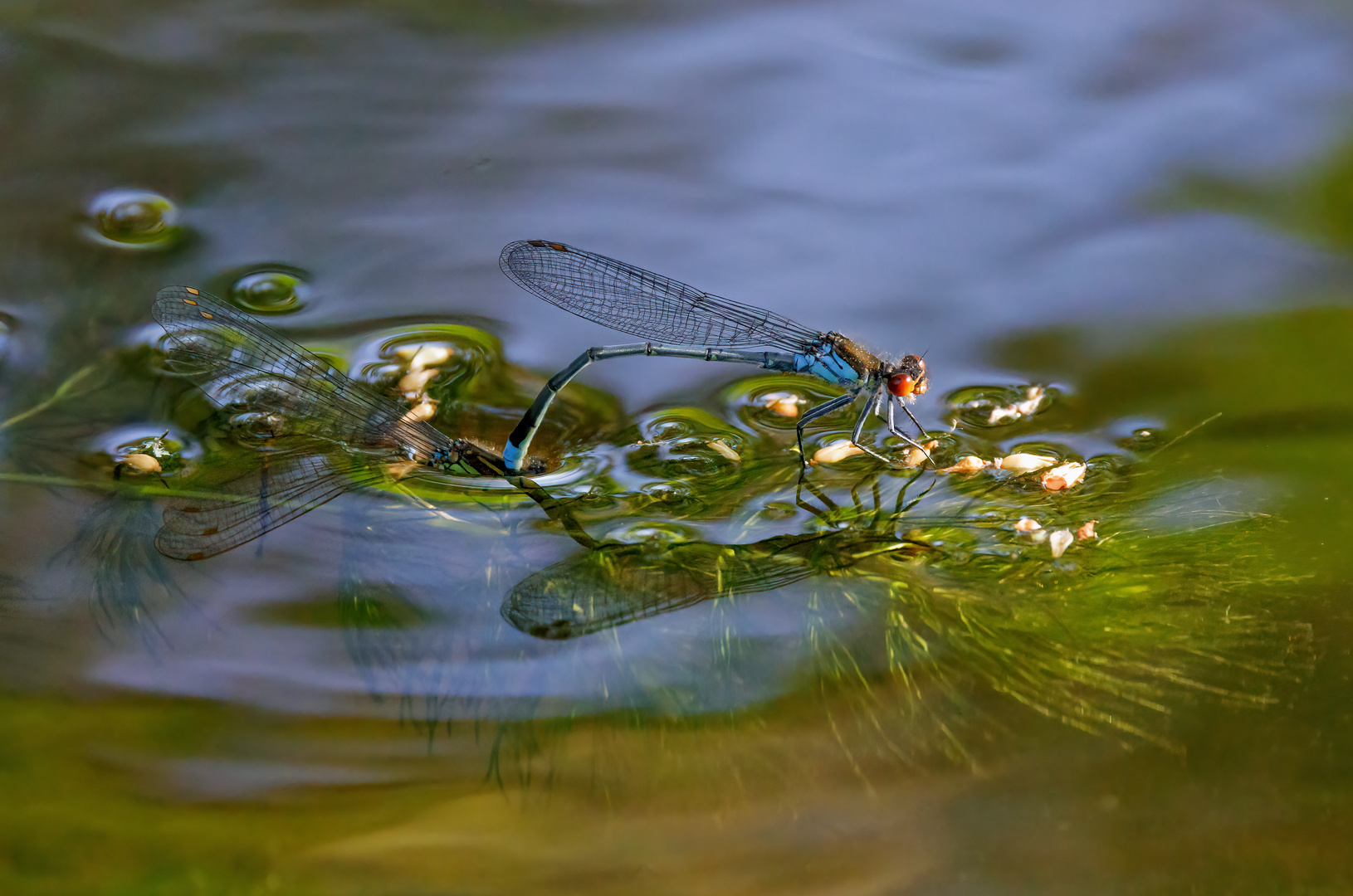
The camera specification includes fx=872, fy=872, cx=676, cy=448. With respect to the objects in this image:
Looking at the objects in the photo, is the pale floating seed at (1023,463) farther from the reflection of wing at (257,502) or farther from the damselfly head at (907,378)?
the reflection of wing at (257,502)

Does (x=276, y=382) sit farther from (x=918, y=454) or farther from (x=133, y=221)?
(x=918, y=454)

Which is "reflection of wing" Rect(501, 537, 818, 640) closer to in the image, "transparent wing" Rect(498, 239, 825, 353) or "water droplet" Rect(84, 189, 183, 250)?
"transparent wing" Rect(498, 239, 825, 353)

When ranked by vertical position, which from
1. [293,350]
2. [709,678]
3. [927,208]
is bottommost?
[709,678]

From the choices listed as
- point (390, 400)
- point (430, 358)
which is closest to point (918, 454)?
point (430, 358)

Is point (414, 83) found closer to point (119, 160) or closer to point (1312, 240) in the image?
point (119, 160)

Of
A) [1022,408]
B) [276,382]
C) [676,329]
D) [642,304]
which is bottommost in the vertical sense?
[1022,408]

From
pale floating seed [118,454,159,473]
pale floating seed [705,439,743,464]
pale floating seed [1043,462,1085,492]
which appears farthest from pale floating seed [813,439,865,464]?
pale floating seed [118,454,159,473]

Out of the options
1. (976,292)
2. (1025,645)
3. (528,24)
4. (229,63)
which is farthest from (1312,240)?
(229,63)
